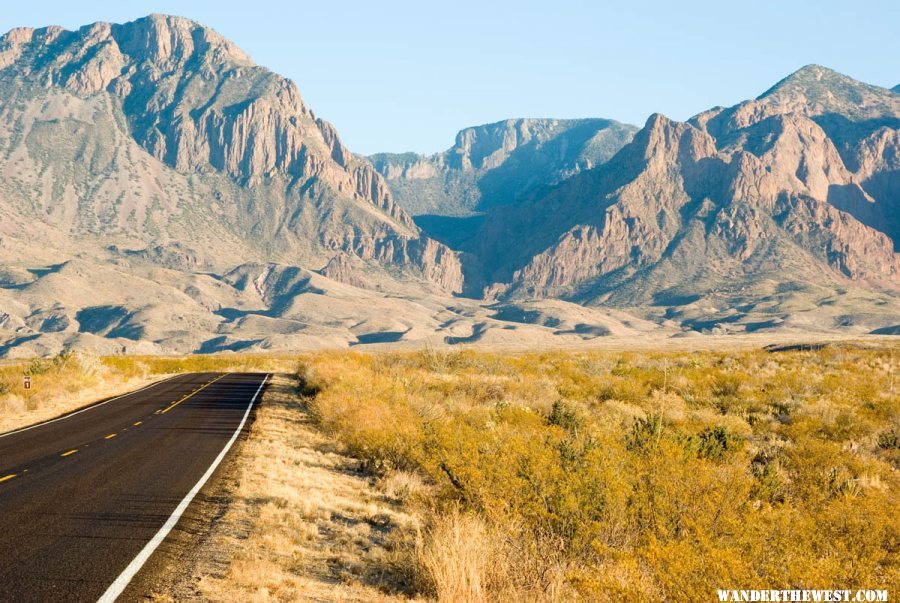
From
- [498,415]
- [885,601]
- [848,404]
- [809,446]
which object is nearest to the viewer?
[885,601]

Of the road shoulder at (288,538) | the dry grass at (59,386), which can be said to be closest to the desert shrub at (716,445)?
the road shoulder at (288,538)

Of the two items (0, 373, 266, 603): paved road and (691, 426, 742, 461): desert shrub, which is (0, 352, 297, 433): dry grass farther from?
(691, 426, 742, 461): desert shrub

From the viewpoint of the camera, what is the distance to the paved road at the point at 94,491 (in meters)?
8.23

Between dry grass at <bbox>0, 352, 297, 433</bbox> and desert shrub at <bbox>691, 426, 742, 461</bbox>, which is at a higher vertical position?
desert shrub at <bbox>691, 426, 742, 461</bbox>

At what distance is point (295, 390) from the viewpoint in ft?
119

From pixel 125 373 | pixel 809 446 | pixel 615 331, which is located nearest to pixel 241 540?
pixel 809 446

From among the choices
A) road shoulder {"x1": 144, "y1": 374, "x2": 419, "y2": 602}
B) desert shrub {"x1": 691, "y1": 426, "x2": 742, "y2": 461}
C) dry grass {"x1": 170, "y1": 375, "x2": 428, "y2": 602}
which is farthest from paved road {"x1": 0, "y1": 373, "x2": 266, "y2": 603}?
desert shrub {"x1": 691, "y1": 426, "x2": 742, "y2": 461}

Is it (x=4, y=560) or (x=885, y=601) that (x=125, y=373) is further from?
(x=885, y=601)

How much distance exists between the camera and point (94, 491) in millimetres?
12398

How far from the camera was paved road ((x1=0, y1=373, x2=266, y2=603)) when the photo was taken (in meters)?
8.23

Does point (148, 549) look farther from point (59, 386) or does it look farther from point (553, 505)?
point (59, 386)

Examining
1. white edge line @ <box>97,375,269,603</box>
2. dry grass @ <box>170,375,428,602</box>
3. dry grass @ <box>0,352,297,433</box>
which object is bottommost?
dry grass @ <box>0,352,297,433</box>

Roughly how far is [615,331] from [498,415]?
534 feet

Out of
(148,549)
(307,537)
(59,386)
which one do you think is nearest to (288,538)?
(307,537)
